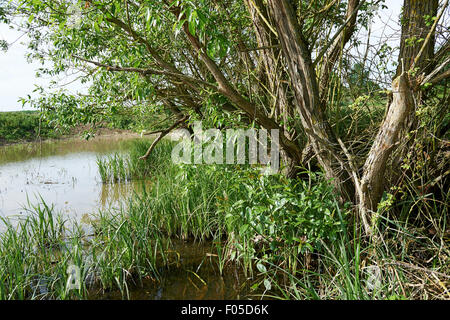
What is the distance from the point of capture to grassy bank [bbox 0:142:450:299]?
2.05 metres

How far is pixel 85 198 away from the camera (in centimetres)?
557

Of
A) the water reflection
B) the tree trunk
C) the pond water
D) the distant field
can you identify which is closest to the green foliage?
the tree trunk

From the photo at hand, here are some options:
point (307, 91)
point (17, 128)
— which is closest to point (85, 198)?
point (307, 91)

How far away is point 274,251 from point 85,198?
407 centimetres

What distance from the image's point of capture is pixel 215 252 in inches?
130

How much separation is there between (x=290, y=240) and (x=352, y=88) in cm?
168

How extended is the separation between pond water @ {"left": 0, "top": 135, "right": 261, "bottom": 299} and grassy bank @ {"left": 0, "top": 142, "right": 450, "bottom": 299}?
0.37 ft

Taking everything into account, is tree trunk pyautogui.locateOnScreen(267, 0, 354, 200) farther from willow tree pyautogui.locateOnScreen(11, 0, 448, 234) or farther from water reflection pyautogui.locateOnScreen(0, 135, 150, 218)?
water reflection pyautogui.locateOnScreen(0, 135, 150, 218)

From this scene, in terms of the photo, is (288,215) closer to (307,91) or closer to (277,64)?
(307,91)

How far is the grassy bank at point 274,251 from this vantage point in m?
2.05

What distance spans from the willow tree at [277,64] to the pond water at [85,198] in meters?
1.27

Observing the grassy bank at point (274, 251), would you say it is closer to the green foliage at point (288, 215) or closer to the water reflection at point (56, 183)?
the green foliage at point (288, 215)
